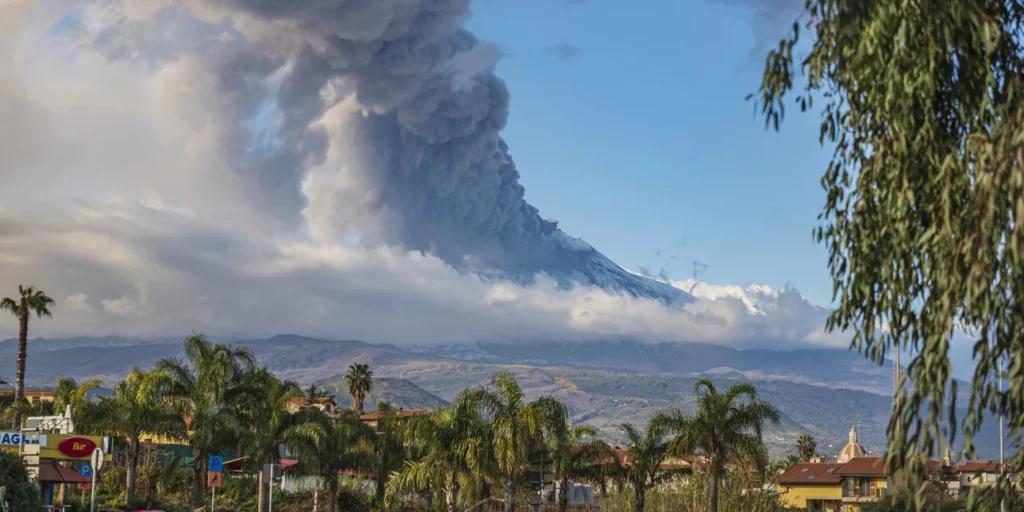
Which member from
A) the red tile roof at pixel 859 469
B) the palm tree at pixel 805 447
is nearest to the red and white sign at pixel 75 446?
the red tile roof at pixel 859 469

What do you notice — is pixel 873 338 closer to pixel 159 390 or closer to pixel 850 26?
pixel 850 26

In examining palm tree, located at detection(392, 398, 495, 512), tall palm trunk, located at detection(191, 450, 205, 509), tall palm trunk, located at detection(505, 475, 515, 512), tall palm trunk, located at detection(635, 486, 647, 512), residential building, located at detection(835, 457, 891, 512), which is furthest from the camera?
residential building, located at detection(835, 457, 891, 512)

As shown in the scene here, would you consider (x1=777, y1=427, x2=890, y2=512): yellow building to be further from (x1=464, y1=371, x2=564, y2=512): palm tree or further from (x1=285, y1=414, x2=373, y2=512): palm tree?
(x1=464, y1=371, x2=564, y2=512): palm tree

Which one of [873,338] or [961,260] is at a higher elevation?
[961,260]

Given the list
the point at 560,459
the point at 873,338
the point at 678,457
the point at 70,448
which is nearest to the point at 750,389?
the point at 678,457

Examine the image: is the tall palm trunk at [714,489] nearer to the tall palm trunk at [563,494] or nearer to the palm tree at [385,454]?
the tall palm trunk at [563,494]

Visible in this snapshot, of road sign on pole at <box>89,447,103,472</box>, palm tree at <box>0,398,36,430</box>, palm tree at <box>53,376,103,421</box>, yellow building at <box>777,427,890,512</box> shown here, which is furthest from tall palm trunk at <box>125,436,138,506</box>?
yellow building at <box>777,427,890,512</box>
